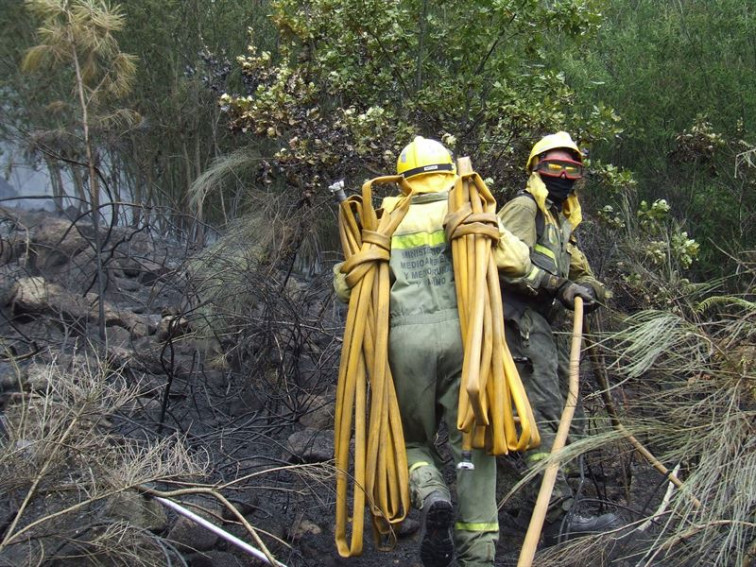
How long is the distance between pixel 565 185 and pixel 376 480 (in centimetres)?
182

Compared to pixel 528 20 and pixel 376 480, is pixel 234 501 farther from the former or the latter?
pixel 528 20

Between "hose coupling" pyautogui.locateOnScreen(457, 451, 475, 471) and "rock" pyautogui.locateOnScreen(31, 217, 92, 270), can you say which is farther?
"rock" pyautogui.locateOnScreen(31, 217, 92, 270)

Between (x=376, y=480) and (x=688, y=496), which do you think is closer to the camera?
(x=688, y=496)

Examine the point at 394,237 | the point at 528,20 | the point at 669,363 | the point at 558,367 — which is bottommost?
the point at 558,367

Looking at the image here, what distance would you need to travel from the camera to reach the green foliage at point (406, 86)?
6.47 metres

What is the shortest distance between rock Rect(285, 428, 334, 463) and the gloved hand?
1.65 metres

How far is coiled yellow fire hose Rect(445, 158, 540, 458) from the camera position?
151 inches

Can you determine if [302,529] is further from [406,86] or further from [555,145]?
[406,86]

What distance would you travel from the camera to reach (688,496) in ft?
10.4

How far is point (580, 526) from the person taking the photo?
15.8 feet

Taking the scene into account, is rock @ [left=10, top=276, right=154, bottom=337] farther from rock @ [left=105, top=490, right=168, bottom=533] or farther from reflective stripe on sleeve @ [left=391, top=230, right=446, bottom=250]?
reflective stripe on sleeve @ [left=391, top=230, right=446, bottom=250]

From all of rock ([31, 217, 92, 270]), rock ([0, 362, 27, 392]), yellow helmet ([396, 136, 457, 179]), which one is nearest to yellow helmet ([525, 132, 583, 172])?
yellow helmet ([396, 136, 457, 179])

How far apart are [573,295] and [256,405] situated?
2440mm

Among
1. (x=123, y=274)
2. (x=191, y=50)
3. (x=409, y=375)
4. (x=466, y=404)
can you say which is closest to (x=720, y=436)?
(x=466, y=404)
